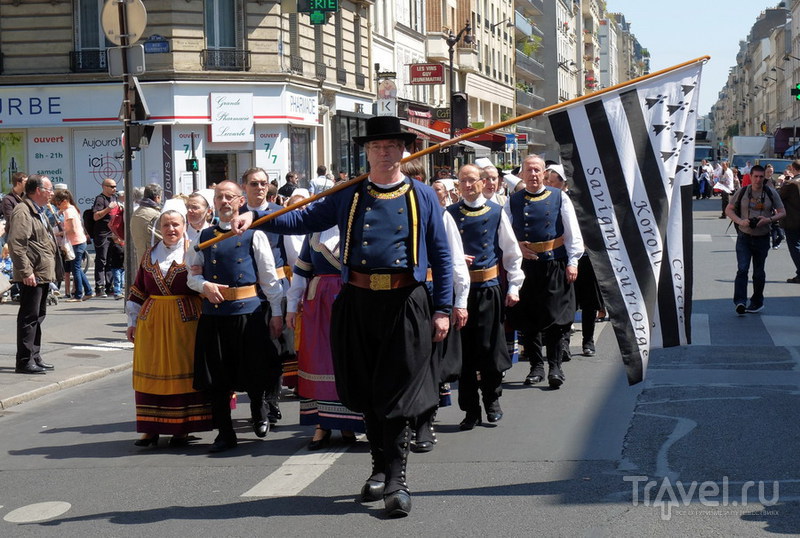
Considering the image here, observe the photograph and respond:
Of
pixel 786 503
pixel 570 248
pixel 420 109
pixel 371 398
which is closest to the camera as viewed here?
pixel 786 503

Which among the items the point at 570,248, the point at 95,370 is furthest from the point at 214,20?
the point at 570,248

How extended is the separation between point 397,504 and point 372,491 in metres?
0.34

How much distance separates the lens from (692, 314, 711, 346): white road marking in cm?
1252

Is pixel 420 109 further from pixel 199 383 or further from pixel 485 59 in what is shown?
pixel 199 383

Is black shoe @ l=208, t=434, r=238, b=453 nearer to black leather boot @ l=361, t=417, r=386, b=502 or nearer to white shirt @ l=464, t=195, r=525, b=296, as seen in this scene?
black leather boot @ l=361, t=417, r=386, b=502

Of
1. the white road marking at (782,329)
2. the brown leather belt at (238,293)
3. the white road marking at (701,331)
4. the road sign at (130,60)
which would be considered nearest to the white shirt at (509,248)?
the brown leather belt at (238,293)

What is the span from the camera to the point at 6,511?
6.63 meters

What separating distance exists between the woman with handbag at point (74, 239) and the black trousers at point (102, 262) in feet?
0.86

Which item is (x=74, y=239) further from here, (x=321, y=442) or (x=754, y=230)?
(x=321, y=442)

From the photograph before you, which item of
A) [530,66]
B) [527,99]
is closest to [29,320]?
[527,99]

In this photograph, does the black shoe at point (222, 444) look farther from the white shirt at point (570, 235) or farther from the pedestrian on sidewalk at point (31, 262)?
the pedestrian on sidewalk at point (31, 262)

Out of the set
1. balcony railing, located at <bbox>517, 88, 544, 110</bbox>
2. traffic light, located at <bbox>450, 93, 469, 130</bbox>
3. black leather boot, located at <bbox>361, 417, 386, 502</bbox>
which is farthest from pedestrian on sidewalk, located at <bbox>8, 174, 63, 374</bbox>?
balcony railing, located at <bbox>517, 88, 544, 110</bbox>

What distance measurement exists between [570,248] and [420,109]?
131 feet

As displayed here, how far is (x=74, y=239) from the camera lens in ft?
61.2
